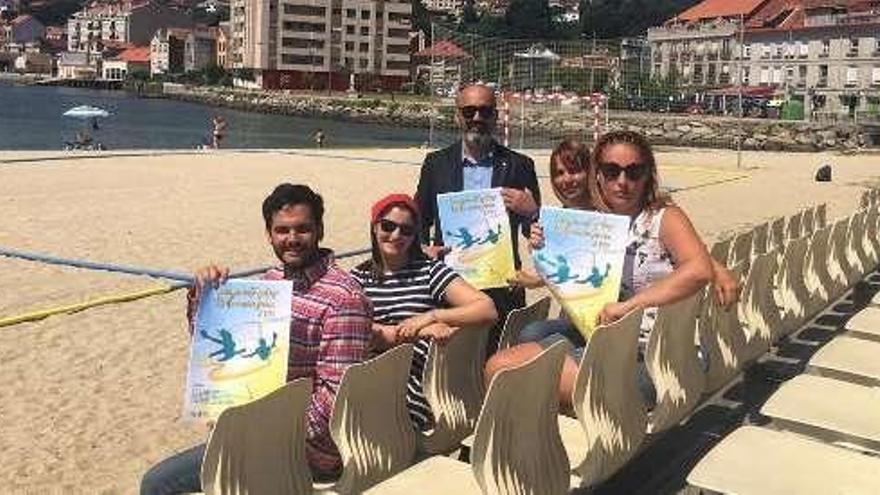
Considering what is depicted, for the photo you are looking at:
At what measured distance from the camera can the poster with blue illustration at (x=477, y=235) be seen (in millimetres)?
4871

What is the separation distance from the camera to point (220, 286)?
11.6 feet

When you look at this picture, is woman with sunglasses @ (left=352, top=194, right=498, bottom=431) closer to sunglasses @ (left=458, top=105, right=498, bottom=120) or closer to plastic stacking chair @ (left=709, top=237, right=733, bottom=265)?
sunglasses @ (left=458, top=105, right=498, bottom=120)

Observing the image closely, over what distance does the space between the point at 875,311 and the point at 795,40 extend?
90.1m

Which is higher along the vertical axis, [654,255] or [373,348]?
[654,255]

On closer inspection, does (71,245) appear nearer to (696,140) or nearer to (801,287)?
(801,287)

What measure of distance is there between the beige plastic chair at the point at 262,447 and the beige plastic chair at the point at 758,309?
3029 mm

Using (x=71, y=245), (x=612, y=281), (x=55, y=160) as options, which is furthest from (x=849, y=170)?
(x=612, y=281)

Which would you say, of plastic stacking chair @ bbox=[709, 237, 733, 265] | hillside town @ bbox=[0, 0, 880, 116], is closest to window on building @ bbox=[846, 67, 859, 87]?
hillside town @ bbox=[0, 0, 880, 116]

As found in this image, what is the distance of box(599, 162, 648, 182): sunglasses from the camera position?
4715mm

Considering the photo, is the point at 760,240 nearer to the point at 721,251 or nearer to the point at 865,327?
the point at 721,251

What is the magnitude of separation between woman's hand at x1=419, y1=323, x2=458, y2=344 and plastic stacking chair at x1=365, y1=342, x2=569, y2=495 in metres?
0.51

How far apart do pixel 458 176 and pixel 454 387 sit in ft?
3.98

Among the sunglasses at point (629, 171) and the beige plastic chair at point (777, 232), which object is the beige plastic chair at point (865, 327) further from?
the beige plastic chair at point (777, 232)

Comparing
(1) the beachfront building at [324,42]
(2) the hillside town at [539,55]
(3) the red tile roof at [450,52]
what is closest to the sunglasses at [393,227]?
(2) the hillside town at [539,55]
